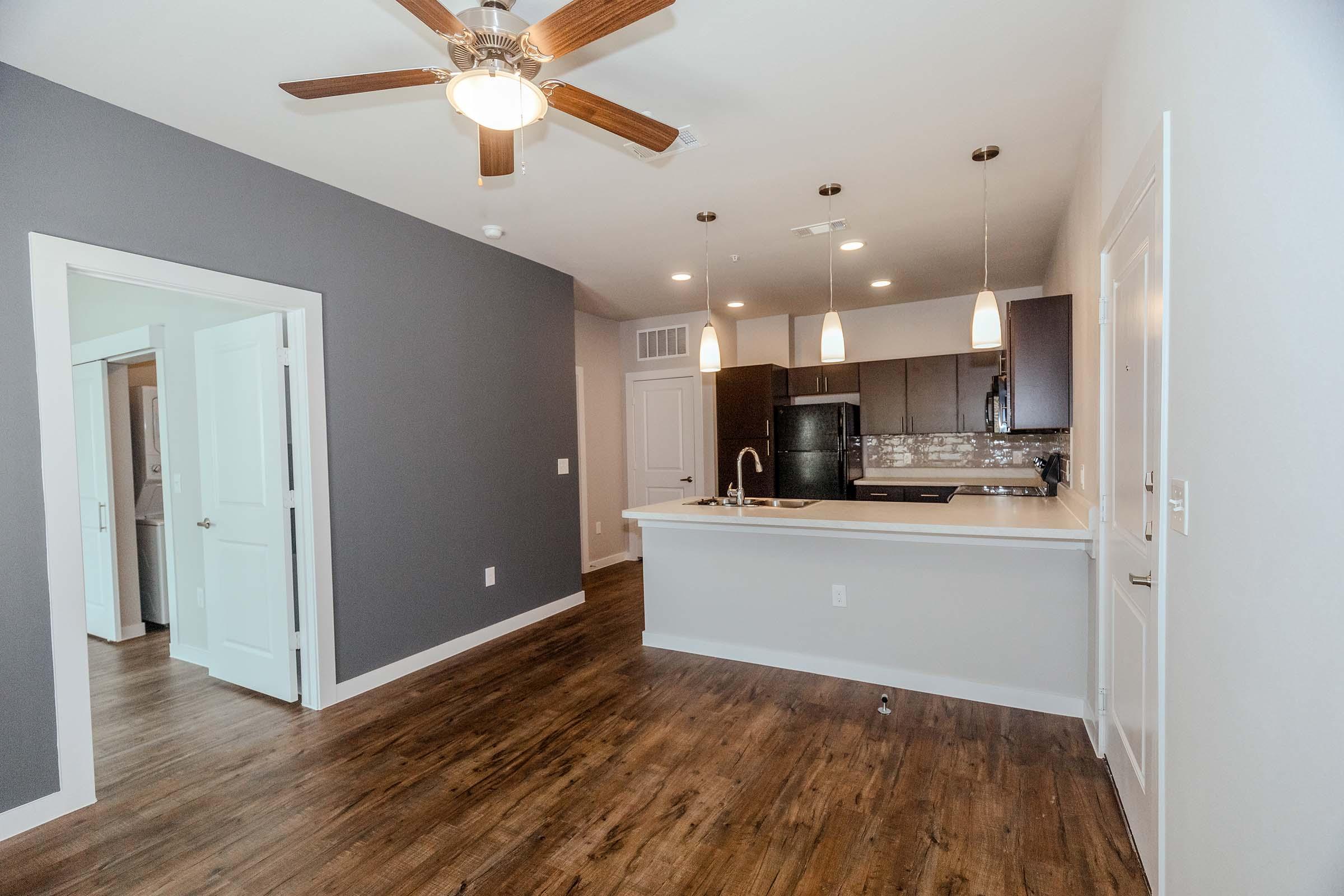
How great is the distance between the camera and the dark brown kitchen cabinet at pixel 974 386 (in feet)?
17.9

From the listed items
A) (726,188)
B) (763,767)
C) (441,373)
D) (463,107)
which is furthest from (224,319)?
(763,767)

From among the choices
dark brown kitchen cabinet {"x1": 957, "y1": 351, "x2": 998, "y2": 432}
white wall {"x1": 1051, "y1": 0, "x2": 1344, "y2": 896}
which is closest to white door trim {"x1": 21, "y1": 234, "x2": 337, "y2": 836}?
white wall {"x1": 1051, "y1": 0, "x2": 1344, "y2": 896}

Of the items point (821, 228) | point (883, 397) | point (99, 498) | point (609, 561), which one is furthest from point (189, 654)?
point (883, 397)

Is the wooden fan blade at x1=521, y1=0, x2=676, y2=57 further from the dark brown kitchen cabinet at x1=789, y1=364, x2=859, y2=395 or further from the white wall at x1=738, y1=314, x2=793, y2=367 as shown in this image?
the white wall at x1=738, y1=314, x2=793, y2=367

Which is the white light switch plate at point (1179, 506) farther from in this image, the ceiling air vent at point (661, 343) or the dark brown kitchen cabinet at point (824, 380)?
the ceiling air vent at point (661, 343)

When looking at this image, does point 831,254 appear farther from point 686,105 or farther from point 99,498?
point 99,498

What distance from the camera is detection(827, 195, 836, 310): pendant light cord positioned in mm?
3572

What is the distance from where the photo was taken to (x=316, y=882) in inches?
72.4

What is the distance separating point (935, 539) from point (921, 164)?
6.11 feet

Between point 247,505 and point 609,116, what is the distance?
2804 mm

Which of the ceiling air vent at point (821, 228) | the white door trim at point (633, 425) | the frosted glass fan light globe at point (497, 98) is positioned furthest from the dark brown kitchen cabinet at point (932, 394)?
the frosted glass fan light globe at point (497, 98)

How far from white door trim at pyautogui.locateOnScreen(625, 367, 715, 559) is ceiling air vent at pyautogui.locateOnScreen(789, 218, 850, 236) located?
261 cm

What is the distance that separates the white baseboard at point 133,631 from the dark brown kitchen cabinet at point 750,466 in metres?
4.75

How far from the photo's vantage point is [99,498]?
4211 mm
